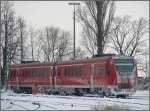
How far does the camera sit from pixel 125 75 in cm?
3744

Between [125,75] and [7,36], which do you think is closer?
[125,75]

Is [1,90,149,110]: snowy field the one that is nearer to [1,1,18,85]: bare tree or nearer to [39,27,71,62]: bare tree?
[1,1,18,85]: bare tree

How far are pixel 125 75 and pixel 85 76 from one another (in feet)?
14.3

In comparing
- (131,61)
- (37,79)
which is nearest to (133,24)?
(37,79)

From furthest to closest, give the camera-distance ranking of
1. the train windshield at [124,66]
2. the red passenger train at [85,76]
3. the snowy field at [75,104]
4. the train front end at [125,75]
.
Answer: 1. the train windshield at [124,66]
2. the red passenger train at [85,76]
3. the train front end at [125,75]
4. the snowy field at [75,104]

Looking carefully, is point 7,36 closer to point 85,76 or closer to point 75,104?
point 85,76

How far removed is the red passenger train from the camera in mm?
→ 37219

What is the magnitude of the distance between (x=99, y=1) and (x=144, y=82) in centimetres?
1057

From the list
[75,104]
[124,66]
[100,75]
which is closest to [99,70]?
[100,75]

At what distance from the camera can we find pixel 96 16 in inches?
2254

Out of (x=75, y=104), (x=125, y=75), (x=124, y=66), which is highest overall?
(x=124, y=66)

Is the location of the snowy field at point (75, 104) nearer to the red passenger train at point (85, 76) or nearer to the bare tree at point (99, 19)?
the red passenger train at point (85, 76)

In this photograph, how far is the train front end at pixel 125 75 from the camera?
121 ft

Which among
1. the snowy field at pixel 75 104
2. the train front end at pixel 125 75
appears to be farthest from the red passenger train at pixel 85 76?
the snowy field at pixel 75 104
